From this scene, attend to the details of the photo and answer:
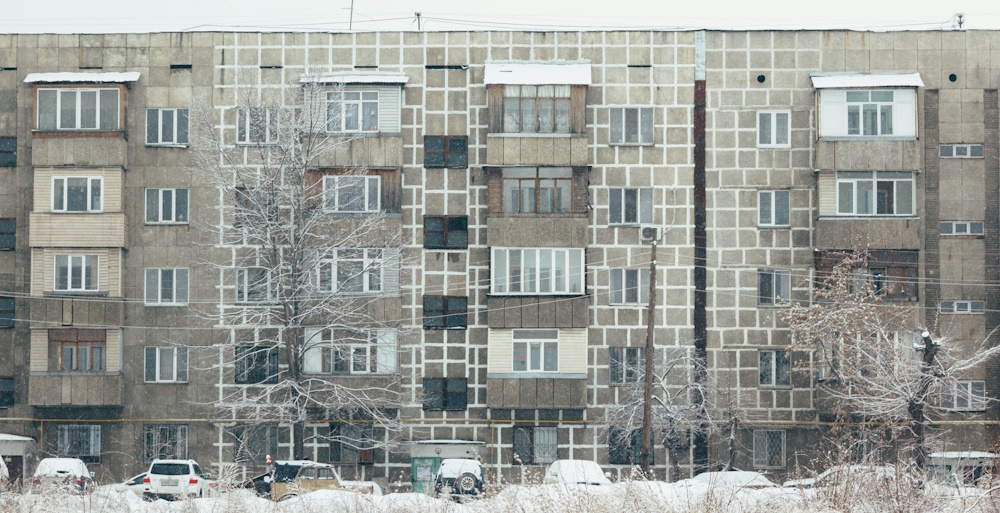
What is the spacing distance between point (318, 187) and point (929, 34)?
21.4 m

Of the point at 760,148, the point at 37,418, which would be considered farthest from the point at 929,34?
the point at 37,418

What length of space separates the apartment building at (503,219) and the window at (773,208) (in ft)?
0.28

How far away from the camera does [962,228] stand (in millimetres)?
42250

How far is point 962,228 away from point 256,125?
23989 mm

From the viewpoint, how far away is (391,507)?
2480 centimetres

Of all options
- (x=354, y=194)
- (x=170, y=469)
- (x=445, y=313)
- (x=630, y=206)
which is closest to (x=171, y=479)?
(x=170, y=469)

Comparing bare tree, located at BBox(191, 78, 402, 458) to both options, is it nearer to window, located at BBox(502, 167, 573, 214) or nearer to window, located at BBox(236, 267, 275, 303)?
window, located at BBox(236, 267, 275, 303)

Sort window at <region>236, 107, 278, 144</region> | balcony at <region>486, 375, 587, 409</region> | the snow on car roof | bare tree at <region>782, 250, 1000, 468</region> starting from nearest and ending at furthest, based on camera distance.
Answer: bare tree at <region>782, 250, 1000, 468</region> → the snow on car roof → window at <region>236, 107, 278, 144</region> → balcony at <region>486, 375, 587, 409</region>

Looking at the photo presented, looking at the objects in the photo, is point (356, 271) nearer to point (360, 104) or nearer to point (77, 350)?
point (360, 104)

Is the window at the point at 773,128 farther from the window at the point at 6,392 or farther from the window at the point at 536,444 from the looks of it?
the window at the point at 6,392

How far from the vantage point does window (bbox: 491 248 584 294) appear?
41.7 meters

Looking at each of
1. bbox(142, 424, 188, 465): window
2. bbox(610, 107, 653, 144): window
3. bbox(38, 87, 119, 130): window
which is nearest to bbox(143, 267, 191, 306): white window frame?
bbox(142, 424, 188, 465): window

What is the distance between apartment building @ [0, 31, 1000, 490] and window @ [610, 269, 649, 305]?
0.08 metres

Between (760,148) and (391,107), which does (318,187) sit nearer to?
(391,107)
